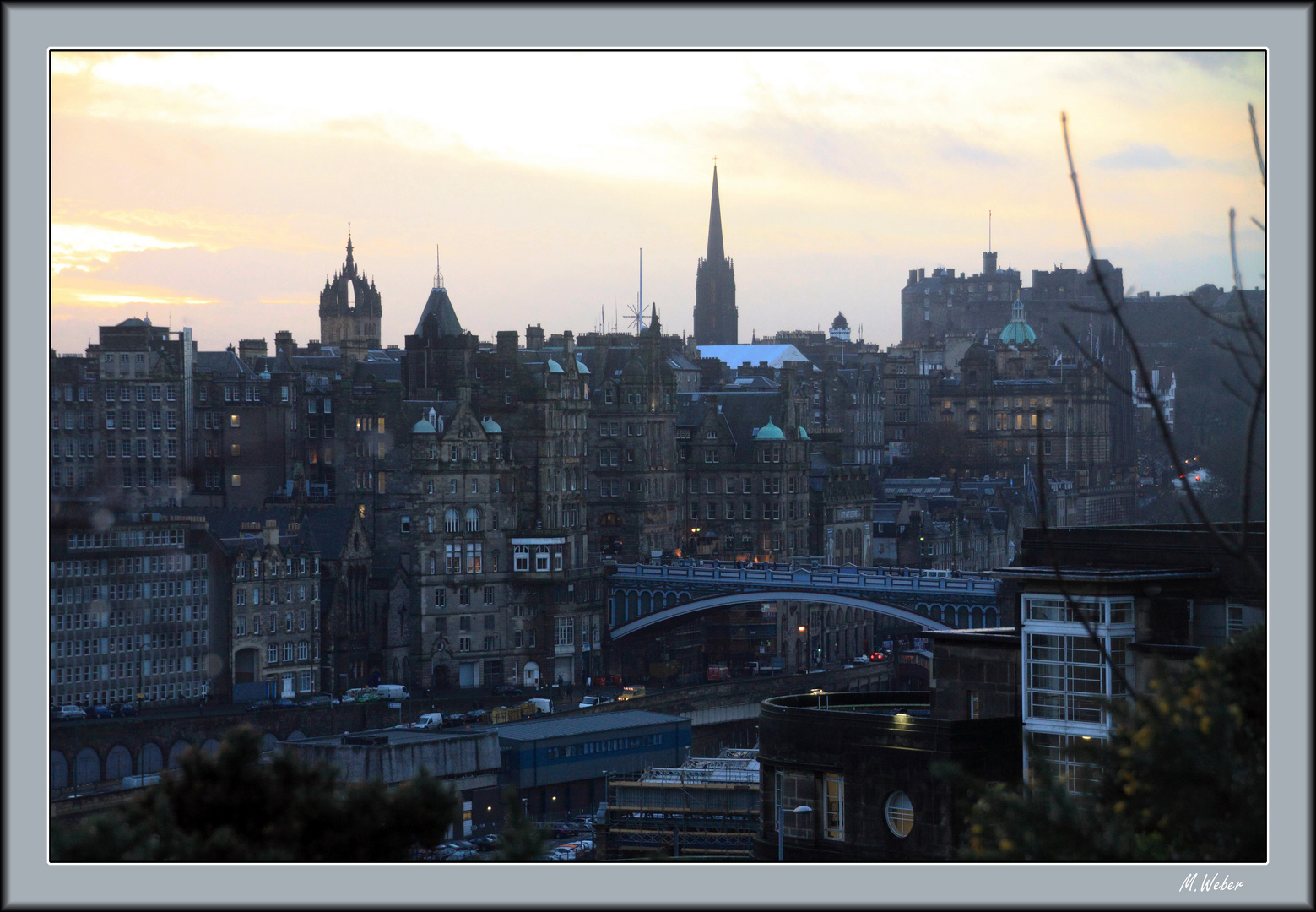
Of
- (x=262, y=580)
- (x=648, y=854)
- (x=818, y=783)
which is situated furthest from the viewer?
(x=262, y=580)

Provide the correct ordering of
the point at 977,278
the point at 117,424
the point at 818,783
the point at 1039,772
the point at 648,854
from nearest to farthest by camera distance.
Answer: the point at 1039,772 < the point at 818,783 < the point at 648,854 < the point at 117,424 < the point at 977,278

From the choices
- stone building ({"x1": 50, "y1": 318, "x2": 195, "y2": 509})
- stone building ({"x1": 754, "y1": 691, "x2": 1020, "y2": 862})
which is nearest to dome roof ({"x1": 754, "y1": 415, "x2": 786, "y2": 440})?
stone building ({"x1": 50, "y1": 318, "x2": 195, "y2": 509})

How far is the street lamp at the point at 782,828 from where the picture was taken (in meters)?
32.4

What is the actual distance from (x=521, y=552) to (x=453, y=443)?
5.17m

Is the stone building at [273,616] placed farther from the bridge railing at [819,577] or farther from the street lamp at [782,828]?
the street lamp at [782,828]

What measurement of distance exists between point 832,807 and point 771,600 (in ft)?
154

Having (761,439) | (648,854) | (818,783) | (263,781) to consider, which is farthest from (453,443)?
(263,781)

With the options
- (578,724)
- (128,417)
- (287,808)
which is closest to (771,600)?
(578,724)

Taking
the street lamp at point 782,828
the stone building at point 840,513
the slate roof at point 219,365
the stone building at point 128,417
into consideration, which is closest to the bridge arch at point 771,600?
the stone building at point 840,513

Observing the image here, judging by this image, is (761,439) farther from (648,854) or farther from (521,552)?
(648,854)

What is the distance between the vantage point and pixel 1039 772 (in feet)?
63.7

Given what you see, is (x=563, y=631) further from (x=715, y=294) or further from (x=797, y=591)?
(x=715, y=294)

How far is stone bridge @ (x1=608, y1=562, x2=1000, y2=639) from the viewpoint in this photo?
76.1m

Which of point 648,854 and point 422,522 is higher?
point 422,522
